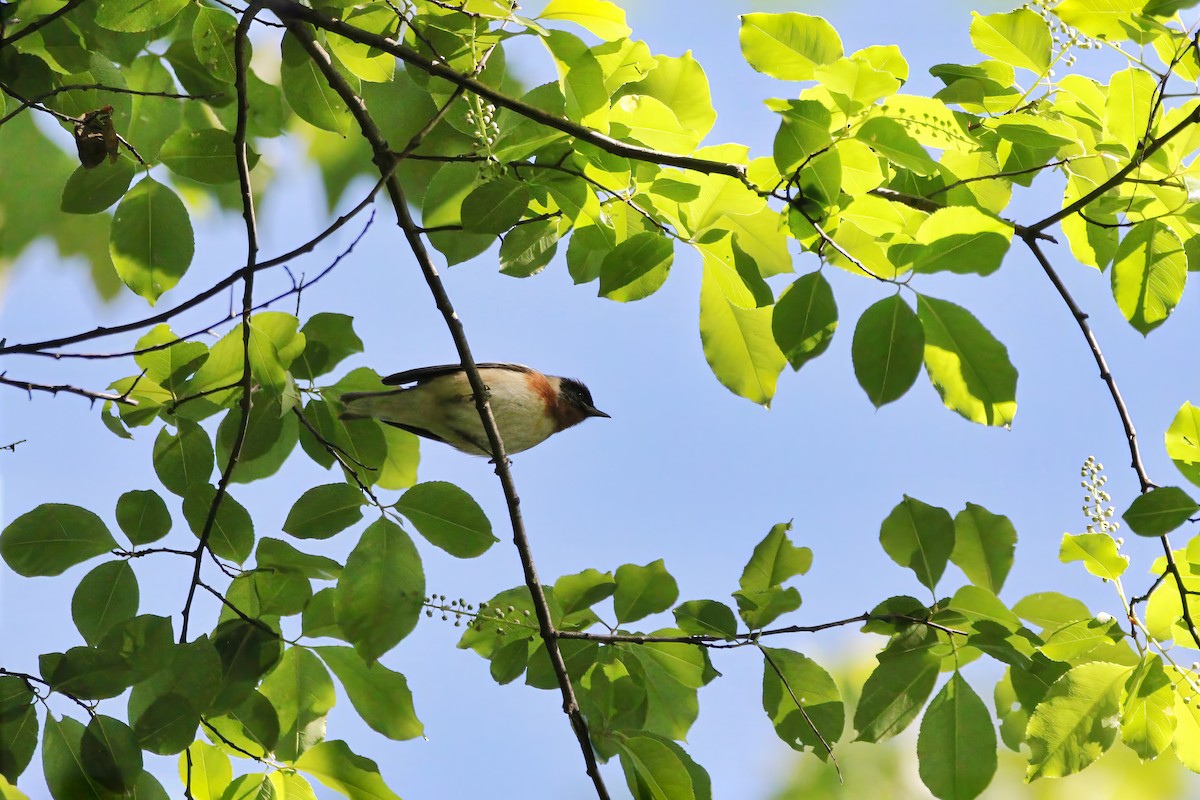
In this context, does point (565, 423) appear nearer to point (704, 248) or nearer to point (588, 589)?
point (588, 589)

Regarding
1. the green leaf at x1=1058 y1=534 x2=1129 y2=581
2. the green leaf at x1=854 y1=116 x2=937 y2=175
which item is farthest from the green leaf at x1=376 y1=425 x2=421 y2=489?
the green leaf at x1=1058 y1=534 x2=1129 y2=581

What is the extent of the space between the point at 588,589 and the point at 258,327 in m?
1.45

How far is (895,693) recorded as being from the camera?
3.01 meters

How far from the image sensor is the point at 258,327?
3342mm

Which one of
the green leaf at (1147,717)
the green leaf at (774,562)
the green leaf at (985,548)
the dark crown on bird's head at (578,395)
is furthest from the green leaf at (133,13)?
the dark crown on bird's head at (578,395)

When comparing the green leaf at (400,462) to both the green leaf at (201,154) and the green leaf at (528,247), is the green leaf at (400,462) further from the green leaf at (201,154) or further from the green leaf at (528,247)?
the green leaf at (201,154)

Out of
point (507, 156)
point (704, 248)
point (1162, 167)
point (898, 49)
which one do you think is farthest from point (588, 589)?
point (1162, 167)

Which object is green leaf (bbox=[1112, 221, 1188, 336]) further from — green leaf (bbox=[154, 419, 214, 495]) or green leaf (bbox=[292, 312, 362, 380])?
green leaf (bbox=[154, 419, 214, 495])

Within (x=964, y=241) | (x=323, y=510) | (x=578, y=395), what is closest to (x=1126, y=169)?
(x=964, y=241)

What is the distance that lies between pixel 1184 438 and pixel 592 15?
2175mm

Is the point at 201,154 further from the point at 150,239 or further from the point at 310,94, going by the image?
the point at 310,94

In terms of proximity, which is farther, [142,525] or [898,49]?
[142,525]

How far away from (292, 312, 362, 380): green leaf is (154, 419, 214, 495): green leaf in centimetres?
46

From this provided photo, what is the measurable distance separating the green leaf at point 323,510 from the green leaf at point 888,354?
163cm
